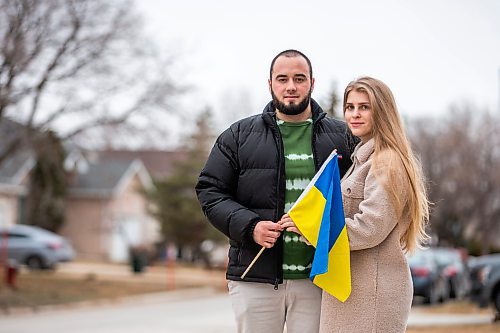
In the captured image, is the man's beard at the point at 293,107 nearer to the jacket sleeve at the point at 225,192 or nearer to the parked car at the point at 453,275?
the jacket sleeve at the point at 225,192

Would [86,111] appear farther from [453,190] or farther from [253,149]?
[453,190]

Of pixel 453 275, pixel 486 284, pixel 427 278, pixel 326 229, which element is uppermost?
pixel 326 229

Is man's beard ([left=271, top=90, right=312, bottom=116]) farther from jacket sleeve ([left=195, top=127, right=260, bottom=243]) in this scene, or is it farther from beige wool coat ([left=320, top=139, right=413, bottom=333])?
beige wool coat ([left=320, top=139, right=413, bottom=333])

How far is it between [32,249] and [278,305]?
27.1m

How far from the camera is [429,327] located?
49.9ft

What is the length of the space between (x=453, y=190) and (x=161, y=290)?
2625 centimetres

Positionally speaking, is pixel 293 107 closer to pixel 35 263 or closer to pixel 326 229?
pixel 326 229

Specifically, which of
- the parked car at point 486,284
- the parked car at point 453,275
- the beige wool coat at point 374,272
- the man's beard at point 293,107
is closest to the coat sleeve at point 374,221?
the beige wool coat at point 374,272

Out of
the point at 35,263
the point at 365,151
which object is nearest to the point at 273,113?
the point at 365,151

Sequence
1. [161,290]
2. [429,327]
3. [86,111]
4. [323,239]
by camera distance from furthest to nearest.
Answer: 1. [161,290]
2. [86,111]
3. [429,327]
4. [323,239]

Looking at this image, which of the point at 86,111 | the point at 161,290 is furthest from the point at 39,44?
the point at 161,290

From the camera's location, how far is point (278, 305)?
482cm

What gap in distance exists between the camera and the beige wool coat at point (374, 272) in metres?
4.43

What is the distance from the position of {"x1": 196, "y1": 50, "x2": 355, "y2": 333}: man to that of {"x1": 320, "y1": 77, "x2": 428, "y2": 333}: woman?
0.88ft
